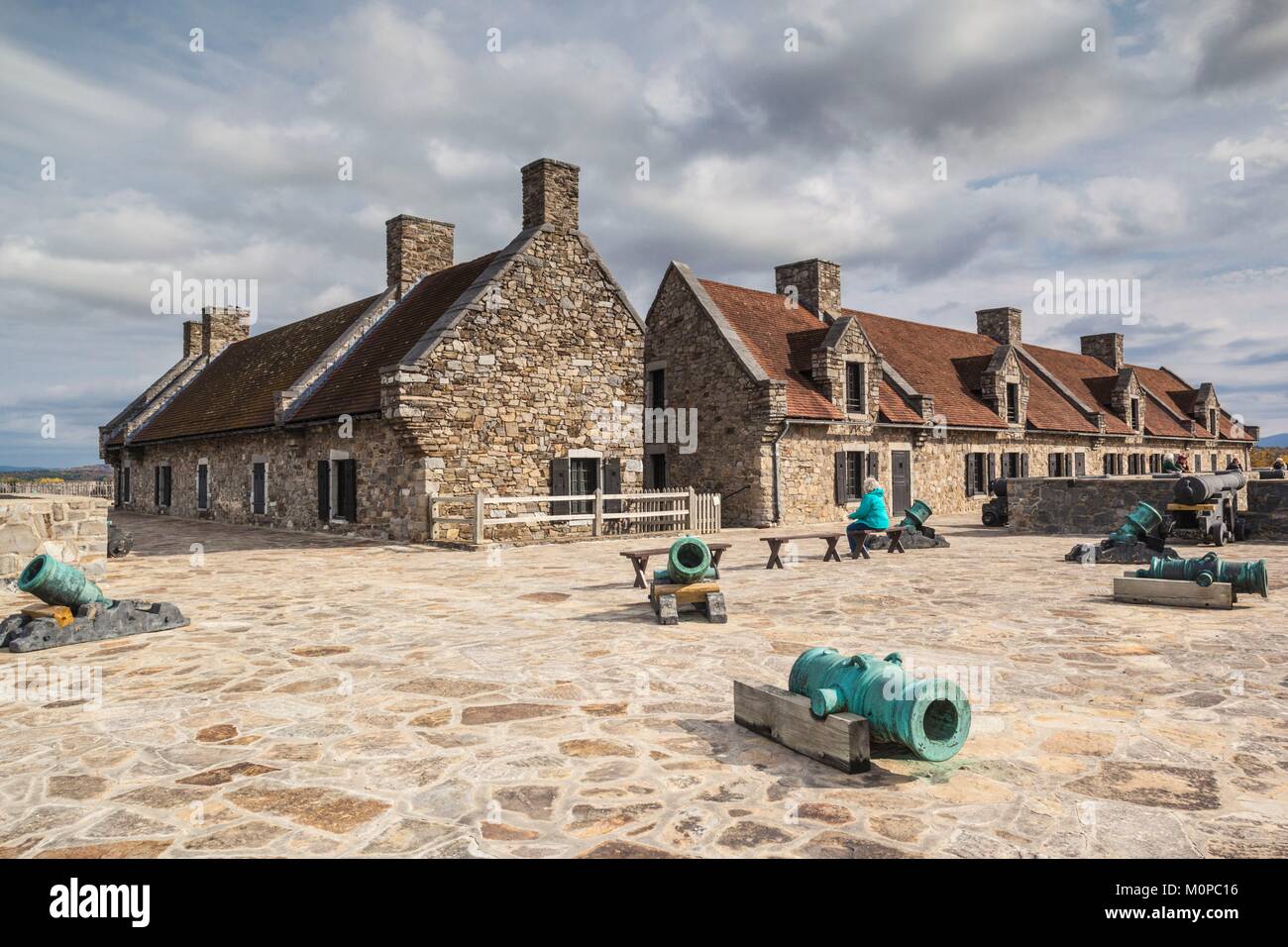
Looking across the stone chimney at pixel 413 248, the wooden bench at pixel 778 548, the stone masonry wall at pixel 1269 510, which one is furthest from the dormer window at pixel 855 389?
the stone chimney at pixel 413 248

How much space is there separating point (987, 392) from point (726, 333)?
12.3 meters

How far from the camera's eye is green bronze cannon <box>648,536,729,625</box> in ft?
26.6

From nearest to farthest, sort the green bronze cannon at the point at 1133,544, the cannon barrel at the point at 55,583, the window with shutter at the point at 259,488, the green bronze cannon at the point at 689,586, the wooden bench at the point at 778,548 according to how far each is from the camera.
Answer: the cannon barrel at the point at 55,583 < the green bronze cannon at the point at 689,586 < the wooden bench at the point at 778,548 < the green bronze cannon at the point at 1133,544 < the window with shutter at the point at 259,488

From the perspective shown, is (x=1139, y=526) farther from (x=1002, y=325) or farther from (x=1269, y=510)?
(x=1002, y=325)

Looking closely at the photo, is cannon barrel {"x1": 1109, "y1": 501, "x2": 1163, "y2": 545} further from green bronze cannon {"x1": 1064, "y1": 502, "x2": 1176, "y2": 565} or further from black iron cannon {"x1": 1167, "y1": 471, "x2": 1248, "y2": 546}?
black iron cannon {"x1": 1167, "y1": 471, "x2": 1248, "y2": 546}

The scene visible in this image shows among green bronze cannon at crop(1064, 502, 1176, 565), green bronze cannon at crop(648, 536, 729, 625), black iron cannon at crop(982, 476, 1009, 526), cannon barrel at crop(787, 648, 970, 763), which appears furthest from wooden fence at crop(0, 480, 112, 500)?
cannon barrel at crop(787, 648, 970, 763)

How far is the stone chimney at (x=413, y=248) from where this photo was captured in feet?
76.1

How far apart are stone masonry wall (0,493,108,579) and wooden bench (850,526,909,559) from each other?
12.1 m

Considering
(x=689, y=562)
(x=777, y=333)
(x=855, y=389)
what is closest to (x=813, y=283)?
(x=777, y=333)

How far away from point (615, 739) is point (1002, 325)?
36728 millimetres

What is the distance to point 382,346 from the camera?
20422mm

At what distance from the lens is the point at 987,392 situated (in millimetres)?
29562

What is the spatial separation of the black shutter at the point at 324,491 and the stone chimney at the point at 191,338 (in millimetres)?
22163

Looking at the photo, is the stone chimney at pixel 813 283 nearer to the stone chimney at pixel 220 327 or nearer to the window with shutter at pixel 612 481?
the window with shutter at pixel 612 481
